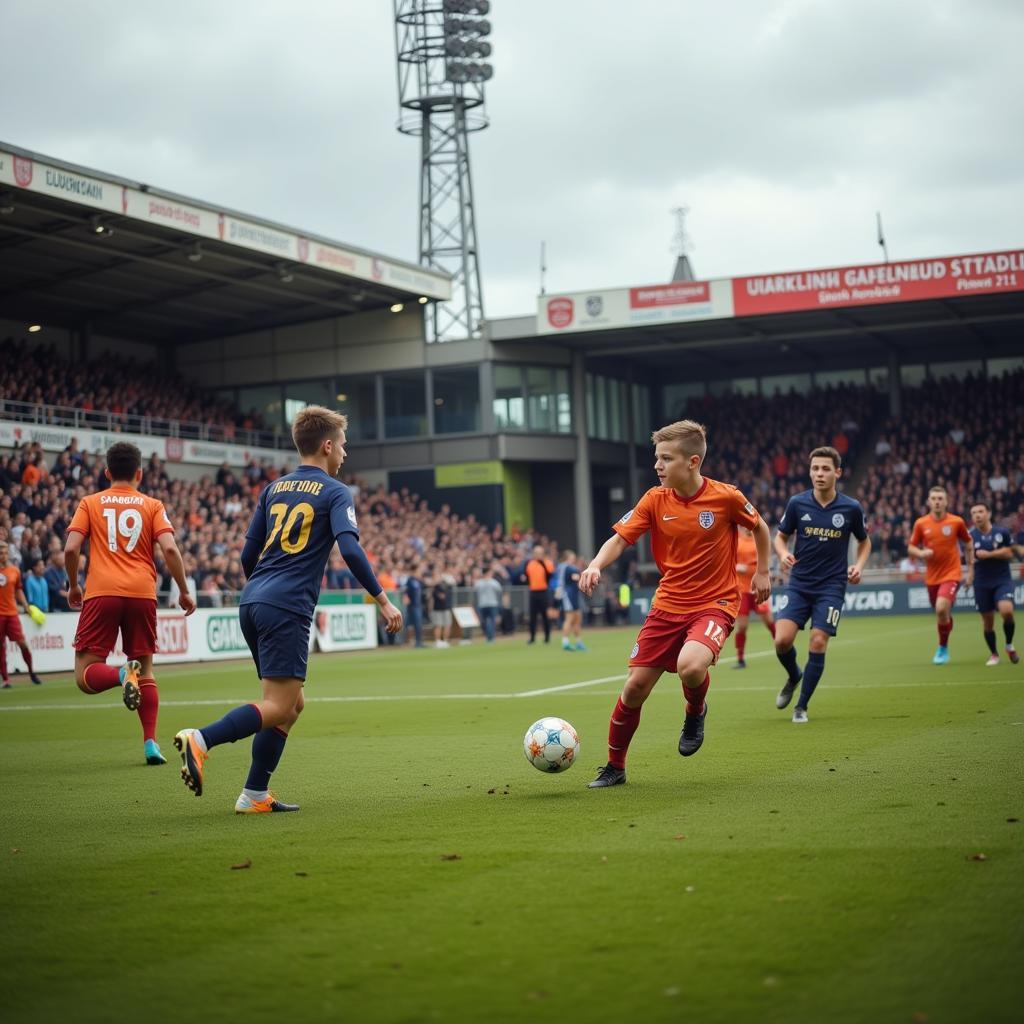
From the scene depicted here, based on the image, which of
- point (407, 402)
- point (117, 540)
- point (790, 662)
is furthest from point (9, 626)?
point (407, 402)

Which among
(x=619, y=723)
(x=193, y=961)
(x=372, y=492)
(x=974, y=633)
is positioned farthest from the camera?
(x=372, y=492)

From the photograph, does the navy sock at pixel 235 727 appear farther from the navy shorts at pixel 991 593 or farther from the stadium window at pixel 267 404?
the stadium window at pixel 267 404

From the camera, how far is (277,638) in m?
7.14

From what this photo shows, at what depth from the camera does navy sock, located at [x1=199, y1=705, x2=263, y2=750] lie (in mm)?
7016

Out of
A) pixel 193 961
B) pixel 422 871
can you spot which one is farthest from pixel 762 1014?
pixel 422 871

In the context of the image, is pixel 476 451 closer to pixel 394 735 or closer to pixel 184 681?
pixel 184 681

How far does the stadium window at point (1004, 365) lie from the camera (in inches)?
2018

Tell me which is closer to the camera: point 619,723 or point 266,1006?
point 266,1006

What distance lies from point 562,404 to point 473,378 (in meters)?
3.77

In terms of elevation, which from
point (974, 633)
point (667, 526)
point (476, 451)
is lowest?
point (974, 633)

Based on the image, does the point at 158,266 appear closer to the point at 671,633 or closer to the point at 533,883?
the point at 671,633

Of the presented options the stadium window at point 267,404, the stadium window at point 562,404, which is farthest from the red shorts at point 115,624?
the stadium window at point 562,404

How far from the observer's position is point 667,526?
834cm

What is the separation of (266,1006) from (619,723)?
14.6ft
